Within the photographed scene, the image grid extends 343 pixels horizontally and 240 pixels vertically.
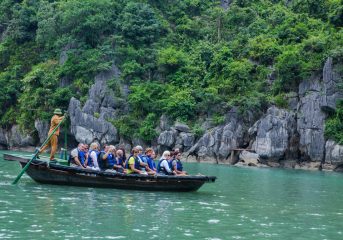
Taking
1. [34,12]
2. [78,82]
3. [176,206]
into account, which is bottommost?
[176,206]

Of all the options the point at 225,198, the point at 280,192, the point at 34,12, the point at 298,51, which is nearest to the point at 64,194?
the point at 225,198

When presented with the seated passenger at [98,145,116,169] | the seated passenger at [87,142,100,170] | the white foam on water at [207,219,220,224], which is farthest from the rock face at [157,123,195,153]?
the white foam on water at [207,219,220,224]

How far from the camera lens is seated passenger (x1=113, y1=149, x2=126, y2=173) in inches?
821

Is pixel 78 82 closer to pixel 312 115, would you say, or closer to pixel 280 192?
pixel 312 115

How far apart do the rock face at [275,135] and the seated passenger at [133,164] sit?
23068 millimetres

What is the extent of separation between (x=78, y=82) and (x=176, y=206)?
36.9 m

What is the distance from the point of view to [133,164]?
2061 centimetres

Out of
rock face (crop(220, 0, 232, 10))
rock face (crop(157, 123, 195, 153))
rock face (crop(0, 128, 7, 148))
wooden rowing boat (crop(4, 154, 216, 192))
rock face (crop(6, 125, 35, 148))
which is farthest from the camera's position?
rock face (crop(220, 0, 232, 10))

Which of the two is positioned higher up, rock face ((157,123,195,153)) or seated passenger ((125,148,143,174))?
rock face ((157,123,195,153))

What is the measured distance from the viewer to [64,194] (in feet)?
59.4

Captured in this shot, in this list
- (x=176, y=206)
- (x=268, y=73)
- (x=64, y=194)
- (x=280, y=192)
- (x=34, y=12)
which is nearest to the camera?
(x=176, y=206)

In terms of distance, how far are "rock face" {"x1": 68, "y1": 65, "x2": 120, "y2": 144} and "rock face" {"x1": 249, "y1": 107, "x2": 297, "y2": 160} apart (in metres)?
13.3

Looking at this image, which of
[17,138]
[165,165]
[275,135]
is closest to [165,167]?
[165,165]

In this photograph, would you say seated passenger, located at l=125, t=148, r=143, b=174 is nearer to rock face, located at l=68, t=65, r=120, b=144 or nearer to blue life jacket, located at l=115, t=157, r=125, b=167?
blue life jacket, located at l=115, t=157, r=125, b=167
